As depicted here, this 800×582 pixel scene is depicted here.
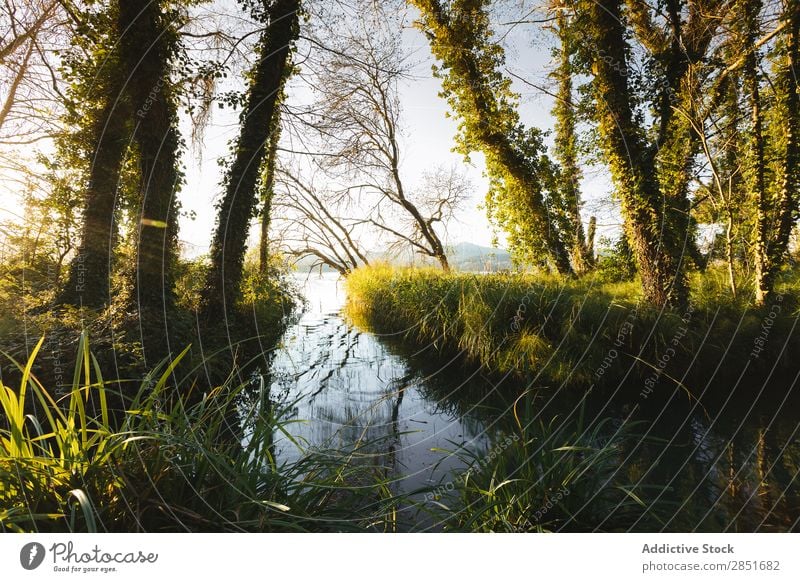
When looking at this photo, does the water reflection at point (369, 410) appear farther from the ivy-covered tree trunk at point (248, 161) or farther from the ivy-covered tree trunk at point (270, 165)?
the ivy-covered tree trunk at point (270, 165)

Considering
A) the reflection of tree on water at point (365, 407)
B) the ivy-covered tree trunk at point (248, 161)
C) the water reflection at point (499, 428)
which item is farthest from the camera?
the ivy-covered tree trunk at point (248, 161)

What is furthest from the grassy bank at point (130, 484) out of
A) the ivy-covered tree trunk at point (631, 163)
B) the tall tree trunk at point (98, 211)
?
the ivy-covered tree trunk at point (631, 163)

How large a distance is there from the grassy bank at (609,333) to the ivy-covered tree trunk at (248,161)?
4001mm

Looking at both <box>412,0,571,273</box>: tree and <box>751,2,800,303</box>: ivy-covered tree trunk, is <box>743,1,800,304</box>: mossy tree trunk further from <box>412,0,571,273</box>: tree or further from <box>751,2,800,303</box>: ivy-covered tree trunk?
<box>412,0,571,273</box>: tree

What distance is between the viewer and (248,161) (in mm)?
5383

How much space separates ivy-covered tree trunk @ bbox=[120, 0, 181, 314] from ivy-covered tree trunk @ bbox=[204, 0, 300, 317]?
0.71 metres

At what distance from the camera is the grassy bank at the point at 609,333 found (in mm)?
5309

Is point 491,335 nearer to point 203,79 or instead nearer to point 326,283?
point 203,79

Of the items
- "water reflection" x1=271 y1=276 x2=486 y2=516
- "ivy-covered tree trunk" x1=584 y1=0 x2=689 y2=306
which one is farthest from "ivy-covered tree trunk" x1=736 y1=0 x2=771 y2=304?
"water reflection" x1=271 y1=276 x2=486 y2=516

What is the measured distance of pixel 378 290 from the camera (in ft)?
35.6

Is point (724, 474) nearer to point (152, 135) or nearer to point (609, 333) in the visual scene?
point (609, 333)

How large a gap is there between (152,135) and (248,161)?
1.38m

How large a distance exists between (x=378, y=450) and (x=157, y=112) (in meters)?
5.63

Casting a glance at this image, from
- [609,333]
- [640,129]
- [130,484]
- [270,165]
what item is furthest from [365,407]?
[640,129]
